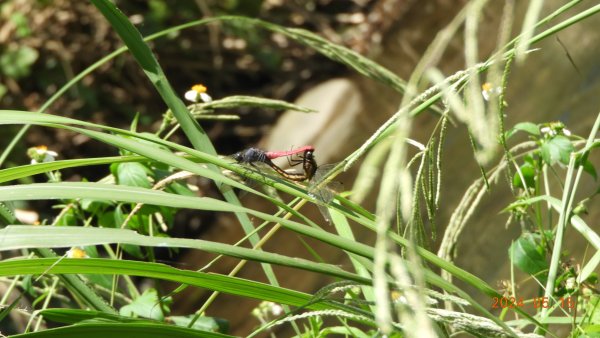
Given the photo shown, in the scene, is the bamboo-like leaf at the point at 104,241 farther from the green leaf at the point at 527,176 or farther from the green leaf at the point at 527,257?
the green leaf at the point at 527,176

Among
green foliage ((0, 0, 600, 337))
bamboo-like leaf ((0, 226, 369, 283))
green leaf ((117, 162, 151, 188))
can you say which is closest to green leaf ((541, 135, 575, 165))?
green foliage ((0, 0, 600, 337))

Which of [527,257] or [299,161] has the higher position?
[299,161]

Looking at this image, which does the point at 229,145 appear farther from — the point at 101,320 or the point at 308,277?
the point at 101,320

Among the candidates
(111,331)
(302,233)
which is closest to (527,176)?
(302,233)

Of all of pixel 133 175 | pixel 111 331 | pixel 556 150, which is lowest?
pixel 111 331

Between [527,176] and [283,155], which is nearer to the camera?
[283,155]

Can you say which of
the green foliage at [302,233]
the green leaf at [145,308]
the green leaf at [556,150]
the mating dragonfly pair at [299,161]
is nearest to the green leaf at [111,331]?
the green foliage at [302,233]

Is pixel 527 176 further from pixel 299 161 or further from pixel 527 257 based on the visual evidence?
pixel 299 161
